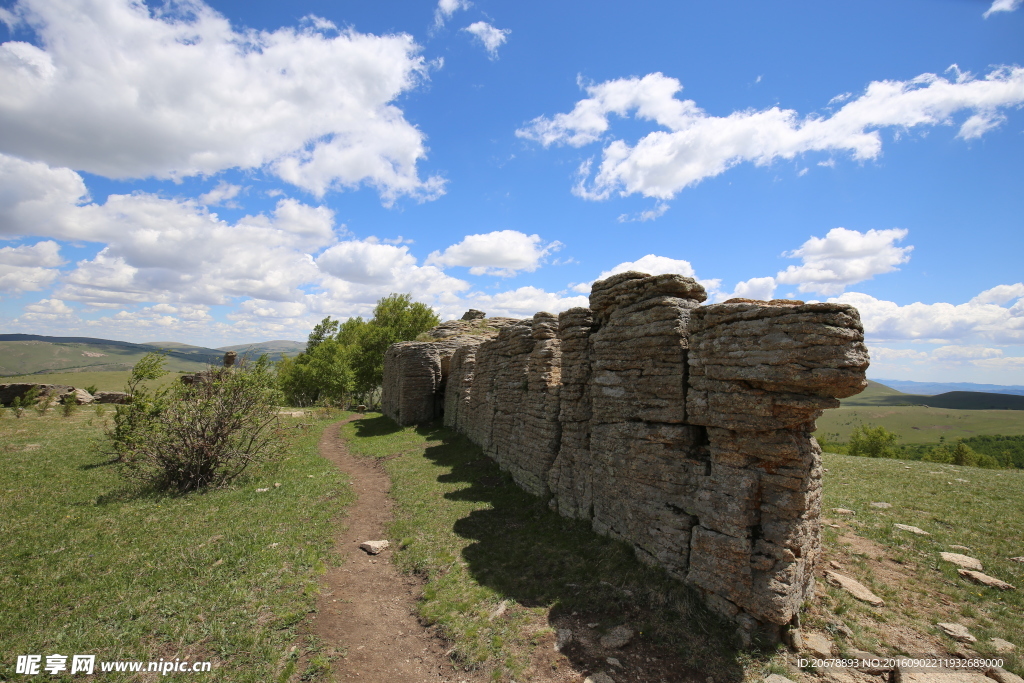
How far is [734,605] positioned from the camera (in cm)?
714

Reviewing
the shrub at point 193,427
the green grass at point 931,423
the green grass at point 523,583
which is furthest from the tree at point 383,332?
the green grass at point 931,423

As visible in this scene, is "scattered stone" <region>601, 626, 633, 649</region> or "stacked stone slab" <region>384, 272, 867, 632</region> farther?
"scattered stone" <region>601, 626, 633, 649</region>

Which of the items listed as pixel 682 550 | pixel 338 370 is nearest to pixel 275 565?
pixel 682 550

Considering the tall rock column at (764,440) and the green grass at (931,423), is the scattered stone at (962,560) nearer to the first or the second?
the tall rock column at (764,440)

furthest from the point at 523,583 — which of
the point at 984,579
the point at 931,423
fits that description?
the point at 931,423

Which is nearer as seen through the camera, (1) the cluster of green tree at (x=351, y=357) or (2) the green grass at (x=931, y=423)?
(1) the cluster of green tree at (x=351, y=357)

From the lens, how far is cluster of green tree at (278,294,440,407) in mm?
49656

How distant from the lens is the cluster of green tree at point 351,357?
49656mm

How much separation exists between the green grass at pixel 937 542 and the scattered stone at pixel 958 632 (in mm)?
106

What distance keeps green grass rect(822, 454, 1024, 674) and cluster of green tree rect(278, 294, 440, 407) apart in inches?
1820

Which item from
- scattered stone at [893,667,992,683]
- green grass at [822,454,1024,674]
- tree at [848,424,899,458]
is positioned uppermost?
green grass at [822,454,1024,674]

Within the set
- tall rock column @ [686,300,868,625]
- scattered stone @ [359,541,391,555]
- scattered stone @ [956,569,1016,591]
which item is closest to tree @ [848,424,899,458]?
scattered stone @ [956,569,1016,591]

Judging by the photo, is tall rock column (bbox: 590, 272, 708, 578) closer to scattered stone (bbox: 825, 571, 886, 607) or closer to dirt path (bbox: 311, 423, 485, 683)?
scattered stone (bbox: 825, 571, 886, 607)

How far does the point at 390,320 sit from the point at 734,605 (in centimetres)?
6188
